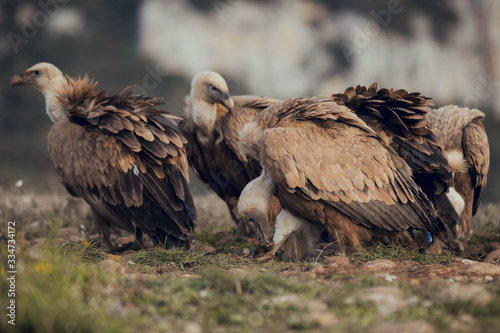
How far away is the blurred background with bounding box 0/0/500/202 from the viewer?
2239 cm

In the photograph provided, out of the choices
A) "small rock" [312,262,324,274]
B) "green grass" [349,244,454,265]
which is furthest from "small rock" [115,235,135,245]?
"green grass" [349,244,454,265]

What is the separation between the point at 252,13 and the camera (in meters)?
27.0

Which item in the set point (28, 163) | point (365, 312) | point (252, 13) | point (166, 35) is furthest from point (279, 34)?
point (365, 312)

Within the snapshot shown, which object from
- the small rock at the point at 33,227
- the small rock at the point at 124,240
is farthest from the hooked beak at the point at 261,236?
the small rock at the point at 33,227

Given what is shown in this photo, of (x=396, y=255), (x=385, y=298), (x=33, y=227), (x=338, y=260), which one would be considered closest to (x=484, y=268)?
(x=396, y=255)

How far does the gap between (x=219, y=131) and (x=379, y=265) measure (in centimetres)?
273

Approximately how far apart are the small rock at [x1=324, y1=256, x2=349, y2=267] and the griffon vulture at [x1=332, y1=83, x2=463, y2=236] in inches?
48.4

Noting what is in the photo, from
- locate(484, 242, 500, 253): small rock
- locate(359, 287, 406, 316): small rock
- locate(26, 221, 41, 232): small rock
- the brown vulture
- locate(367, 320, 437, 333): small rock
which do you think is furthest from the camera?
locate(26, 221, 41, 232): small rock

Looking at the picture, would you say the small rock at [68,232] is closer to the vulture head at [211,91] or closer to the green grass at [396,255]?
Result: the vulture head at [211,91]

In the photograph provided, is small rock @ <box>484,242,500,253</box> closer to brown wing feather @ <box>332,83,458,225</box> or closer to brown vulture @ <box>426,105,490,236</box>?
brown wing feather @ <box>332,83,458,225</box>

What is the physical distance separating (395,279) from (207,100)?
11.2ft

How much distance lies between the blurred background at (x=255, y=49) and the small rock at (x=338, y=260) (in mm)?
16498

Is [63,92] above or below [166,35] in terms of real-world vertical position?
below

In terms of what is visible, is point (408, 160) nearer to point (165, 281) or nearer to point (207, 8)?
point (165, 281)
